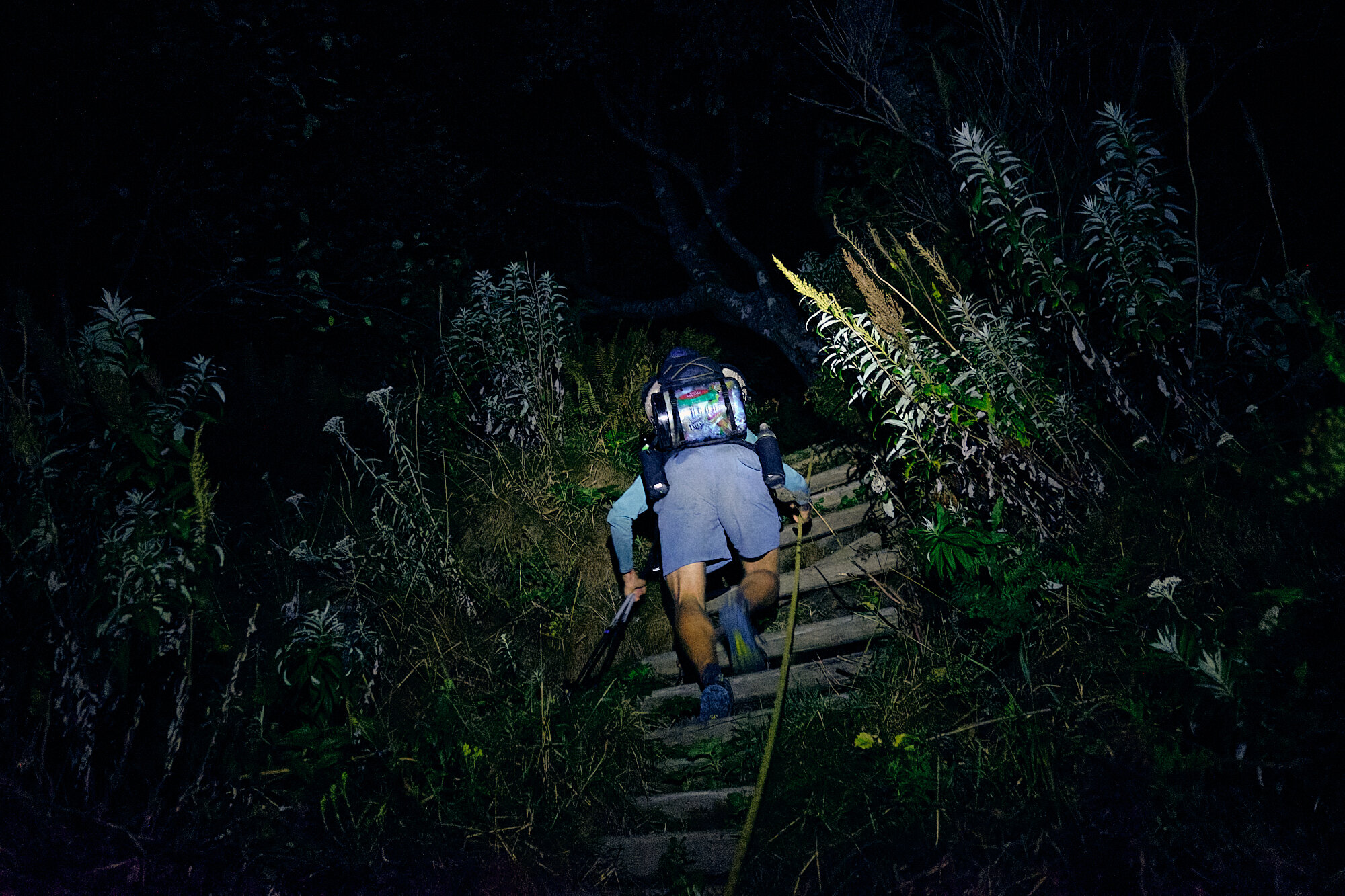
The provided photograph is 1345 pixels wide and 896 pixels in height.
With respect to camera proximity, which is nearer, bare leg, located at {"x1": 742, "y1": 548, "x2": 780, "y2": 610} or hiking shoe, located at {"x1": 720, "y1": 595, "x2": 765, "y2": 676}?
hiking shoe, located at {"x1": 720, "y1": 595, "x2": 765, "y2": 676}

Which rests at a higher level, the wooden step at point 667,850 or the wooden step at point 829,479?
the wooden step at point 829,479

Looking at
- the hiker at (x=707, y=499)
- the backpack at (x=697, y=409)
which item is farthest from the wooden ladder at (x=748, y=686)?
the backpack at (x=697, y=409)

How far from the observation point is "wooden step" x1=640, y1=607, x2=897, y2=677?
3949 mm

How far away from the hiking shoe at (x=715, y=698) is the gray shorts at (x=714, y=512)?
71cm

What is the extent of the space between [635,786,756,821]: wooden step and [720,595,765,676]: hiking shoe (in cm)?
75

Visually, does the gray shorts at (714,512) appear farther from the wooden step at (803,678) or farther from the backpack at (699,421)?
the wooden step at (803,678)

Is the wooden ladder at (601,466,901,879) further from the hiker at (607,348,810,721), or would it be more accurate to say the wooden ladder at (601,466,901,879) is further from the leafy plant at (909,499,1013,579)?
the leafy plant at (909,499,1013,579)

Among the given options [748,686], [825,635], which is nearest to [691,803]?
[748,686]

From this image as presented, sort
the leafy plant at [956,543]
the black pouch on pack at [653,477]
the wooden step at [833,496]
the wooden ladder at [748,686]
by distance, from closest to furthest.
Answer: the wooden ladder at [748,686]
the leafy plant at [956,543]
the black pouch on pack at [653,477]
the wooden step at [833,496]

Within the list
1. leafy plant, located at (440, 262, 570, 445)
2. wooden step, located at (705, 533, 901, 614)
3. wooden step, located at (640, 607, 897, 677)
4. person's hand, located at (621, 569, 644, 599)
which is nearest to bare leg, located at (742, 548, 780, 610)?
wooden step, located at (705, 533, 901, 614)

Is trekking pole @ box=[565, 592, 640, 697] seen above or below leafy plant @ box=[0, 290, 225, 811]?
below

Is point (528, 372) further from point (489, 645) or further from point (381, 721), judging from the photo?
point (381, 721)

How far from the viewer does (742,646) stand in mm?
4074

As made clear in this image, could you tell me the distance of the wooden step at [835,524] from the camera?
5.37 m
